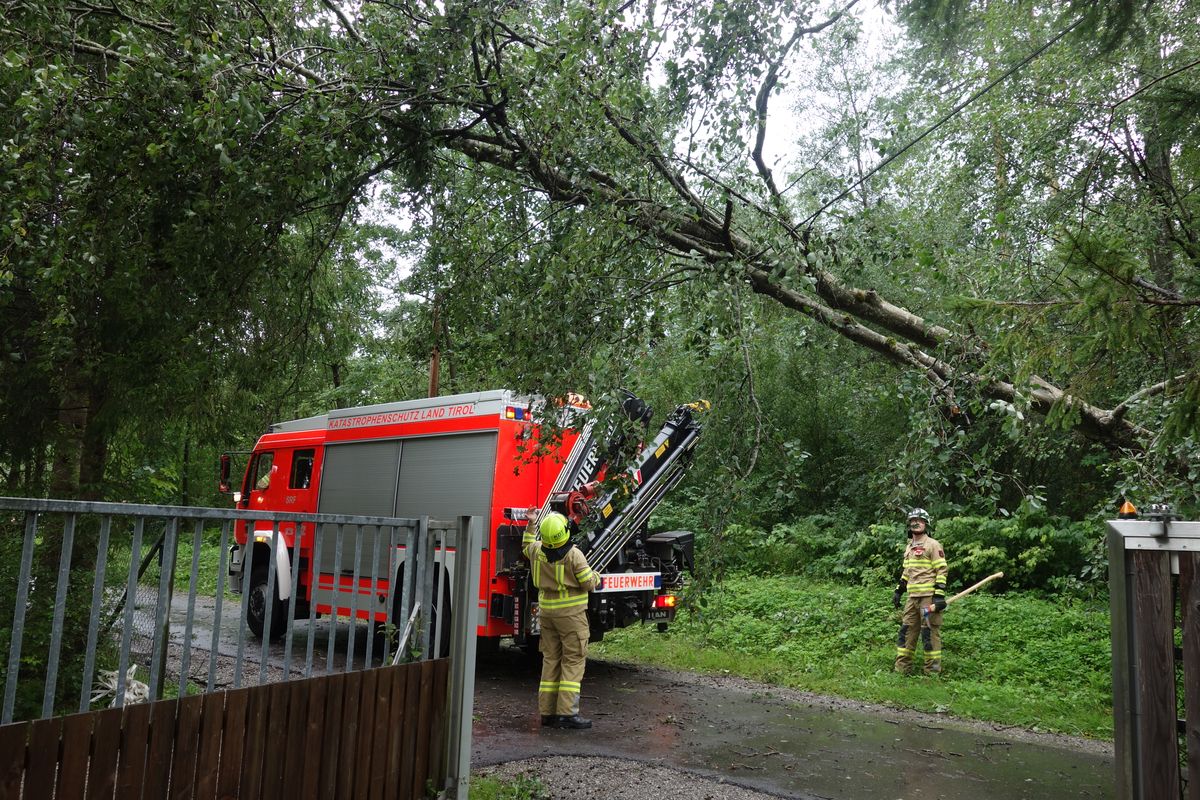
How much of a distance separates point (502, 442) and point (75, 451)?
3811 millimetres

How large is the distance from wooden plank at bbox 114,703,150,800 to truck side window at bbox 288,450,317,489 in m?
8.56

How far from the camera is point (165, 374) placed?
22.3 feet

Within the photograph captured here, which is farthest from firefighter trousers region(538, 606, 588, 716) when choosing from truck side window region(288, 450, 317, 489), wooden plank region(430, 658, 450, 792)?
truck side window region(288, 450, 317, 489)

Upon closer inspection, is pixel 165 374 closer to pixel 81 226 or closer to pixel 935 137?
pixel 81 226

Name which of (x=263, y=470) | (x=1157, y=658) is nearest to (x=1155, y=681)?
(x=1157, y=658)

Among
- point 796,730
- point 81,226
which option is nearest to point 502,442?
point 796,730

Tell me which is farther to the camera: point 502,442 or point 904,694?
point 502,442

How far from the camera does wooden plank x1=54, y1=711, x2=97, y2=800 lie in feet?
9.12

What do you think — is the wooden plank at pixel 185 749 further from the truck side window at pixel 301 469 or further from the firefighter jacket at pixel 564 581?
the truck side window at pixel 301 469

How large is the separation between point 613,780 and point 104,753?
3.31m

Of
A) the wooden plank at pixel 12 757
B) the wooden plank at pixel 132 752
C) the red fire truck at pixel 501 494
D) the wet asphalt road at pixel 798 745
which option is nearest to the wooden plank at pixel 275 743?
the wooden plank at pixel 132 752

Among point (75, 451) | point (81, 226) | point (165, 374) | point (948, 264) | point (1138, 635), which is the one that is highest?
point (948, 264)

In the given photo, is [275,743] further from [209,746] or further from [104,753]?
[104,753]

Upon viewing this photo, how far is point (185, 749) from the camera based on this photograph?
10.6ft
